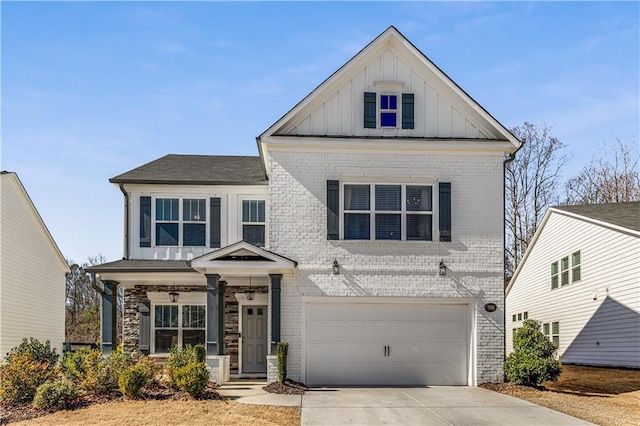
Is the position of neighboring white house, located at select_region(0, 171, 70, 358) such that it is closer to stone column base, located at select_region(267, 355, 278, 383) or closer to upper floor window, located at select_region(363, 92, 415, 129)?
stone column base, located at select_region(267, 355, 278, 383)

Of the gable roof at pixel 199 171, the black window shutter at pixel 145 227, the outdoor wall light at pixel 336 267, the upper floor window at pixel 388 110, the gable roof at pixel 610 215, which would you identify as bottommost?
the outdoor wall light at pixel 336 267

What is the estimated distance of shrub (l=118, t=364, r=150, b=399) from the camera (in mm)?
14266

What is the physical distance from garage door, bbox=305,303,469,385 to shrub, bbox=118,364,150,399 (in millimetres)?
4608

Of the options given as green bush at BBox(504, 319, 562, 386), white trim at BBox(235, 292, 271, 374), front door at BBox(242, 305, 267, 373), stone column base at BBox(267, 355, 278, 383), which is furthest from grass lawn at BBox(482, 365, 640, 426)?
white trim at BBox(235, 292, 271, 374)

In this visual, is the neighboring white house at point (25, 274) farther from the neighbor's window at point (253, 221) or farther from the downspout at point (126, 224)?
the neighbor's window at point (253, 221)

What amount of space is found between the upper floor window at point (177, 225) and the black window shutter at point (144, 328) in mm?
2111

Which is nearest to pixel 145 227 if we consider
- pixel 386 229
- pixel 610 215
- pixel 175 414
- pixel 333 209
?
pixel 333 209

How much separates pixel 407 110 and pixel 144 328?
9.49m

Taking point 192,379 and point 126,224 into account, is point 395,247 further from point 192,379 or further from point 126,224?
point 126,224

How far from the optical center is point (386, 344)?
17859 millimetres

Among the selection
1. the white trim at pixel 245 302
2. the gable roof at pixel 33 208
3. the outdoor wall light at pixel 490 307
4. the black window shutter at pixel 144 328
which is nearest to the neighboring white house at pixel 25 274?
the gable roof at pixel 33 208

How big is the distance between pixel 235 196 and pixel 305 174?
2.76 meters

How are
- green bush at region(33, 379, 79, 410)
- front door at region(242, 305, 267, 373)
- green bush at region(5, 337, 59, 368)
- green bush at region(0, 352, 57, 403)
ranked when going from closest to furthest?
green bush at region(33, 379, 79, 410)
green bush at region(0, 352, 57, 403)
front door at region(242, 305, 267, 373)
green bush at region(5, 337, 59, 368)

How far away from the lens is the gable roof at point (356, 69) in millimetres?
17828
